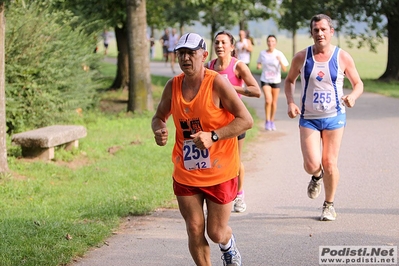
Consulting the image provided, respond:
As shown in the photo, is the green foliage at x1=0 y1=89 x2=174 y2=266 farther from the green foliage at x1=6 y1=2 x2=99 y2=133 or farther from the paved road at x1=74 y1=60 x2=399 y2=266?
the green foliage at x1=6 y1=2 x2=99 y2=133

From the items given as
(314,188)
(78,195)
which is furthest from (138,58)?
(314,188)

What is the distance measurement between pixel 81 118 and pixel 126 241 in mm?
9736

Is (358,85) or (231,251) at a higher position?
(358,85)

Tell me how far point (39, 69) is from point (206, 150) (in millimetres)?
9623

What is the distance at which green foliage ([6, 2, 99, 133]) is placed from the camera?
44.4ft

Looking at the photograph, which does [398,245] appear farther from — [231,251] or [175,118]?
[175,118]

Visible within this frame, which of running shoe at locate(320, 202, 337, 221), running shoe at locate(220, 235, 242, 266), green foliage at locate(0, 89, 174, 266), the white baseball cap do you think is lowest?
green foliage at locate(0, 89, 174, 266)

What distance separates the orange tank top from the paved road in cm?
124

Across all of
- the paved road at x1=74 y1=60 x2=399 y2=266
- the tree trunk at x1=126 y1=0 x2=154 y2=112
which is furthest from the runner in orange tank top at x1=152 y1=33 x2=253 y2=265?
the tree trunk at x1=126 y1=0 x2=154 y2=112

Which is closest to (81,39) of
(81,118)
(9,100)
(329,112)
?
(81,118)

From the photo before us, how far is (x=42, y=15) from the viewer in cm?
1398

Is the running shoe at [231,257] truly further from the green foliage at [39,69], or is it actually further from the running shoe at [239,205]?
the green foliage at [39,69]

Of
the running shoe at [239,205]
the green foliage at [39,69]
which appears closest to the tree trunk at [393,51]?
the green foliage at [39,69]

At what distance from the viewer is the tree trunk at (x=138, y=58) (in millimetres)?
16891
